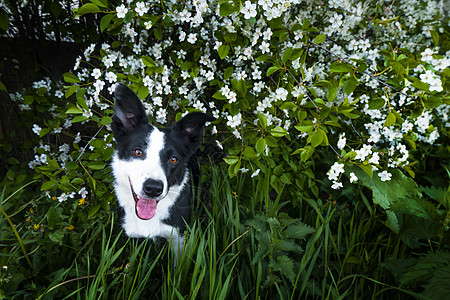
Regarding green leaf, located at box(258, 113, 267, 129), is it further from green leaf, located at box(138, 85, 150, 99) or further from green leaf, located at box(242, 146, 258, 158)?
green leaf, located at box(138, 85, 150, 99)

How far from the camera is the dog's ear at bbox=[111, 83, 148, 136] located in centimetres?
200

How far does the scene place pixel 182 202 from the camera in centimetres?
244

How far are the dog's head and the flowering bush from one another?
115 mm

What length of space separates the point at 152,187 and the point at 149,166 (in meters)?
0.17

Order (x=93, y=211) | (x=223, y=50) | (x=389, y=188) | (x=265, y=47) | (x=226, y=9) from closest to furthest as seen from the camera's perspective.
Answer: (x=226, y=9) → (x=223, y=50) → (x=265, y=47) → (x=93, y=211) → (x=389, y=188)

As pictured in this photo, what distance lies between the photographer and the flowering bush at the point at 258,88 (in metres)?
1.92

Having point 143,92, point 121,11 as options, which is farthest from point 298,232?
point 121,11

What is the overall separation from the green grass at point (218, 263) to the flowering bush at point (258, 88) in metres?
0.19

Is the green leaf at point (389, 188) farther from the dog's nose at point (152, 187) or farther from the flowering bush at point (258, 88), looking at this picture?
the dog's nose at point (152, 187)

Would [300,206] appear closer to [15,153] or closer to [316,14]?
Answer: [316,14]

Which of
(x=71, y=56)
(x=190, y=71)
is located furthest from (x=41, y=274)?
(x=71, y=56)

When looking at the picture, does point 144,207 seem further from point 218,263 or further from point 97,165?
point 218,263

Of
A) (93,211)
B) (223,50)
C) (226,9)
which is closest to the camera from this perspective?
(226,9)

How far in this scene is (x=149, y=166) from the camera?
79.4 inches
